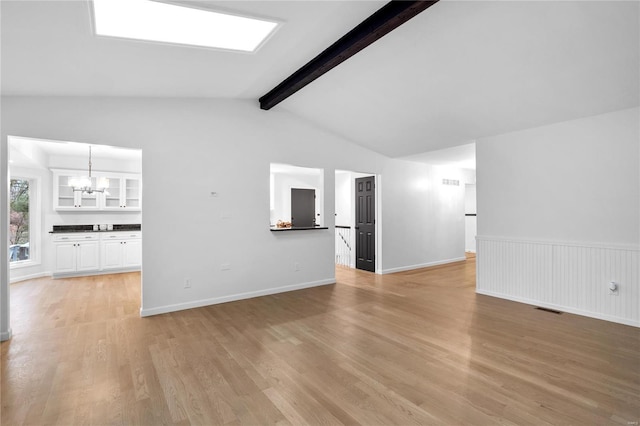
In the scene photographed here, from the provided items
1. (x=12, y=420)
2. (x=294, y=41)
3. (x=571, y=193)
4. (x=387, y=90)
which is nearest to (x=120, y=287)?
(x=12, y=420)

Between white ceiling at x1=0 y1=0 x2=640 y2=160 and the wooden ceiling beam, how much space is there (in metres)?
0.09

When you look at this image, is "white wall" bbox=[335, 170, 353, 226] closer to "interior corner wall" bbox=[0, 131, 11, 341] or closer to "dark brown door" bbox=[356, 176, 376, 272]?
"dark brown door" bbox=[356, 176, 376, 272]

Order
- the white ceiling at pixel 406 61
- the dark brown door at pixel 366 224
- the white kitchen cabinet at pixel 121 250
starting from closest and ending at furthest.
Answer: the white ceiling at pixel 406 61
the white kitchen cabinet at pixel 121 250
the dark brown door at pixel 366 224

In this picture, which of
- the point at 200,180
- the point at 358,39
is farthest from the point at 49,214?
the point at 358,39

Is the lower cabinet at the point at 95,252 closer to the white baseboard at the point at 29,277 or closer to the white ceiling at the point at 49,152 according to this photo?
the white baseboard at the point at 29,277

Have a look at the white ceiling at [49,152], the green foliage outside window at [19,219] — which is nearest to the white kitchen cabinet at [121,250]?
the green foliage outside window at [19,219]

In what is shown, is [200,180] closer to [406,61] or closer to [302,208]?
[302,208]

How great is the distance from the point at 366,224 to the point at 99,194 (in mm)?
5958

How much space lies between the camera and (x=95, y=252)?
654cm

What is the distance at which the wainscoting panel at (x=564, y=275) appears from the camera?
3.68 meters

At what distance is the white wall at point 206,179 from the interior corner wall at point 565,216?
260 cm

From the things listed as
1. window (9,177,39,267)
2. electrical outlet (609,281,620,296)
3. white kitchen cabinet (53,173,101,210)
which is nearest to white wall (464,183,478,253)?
electrical outlet (609,281,620,296)

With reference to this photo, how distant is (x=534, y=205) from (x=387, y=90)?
8.73 ft

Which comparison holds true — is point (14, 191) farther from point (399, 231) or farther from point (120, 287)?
point (399, 231)
